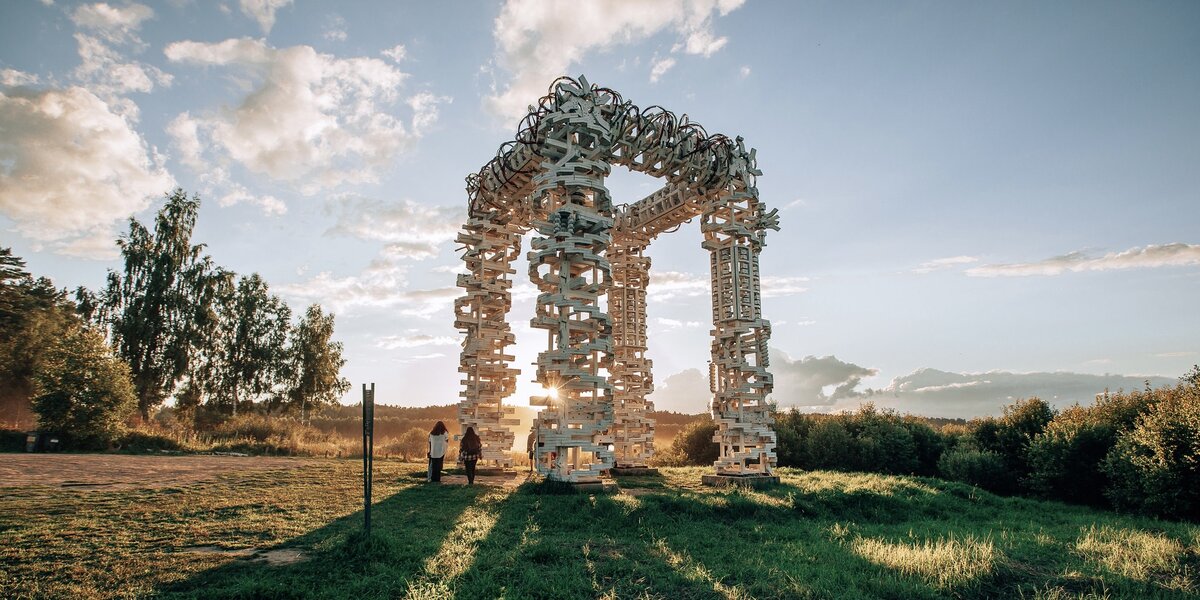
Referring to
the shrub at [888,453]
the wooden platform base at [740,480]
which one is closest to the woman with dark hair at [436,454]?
the wooden platform base at [740,480]

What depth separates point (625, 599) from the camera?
243 inches

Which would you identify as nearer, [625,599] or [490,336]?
[625,599]

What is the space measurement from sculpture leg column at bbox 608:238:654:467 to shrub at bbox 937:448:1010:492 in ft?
29.6

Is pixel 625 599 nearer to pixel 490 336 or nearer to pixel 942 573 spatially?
pixel 942 573

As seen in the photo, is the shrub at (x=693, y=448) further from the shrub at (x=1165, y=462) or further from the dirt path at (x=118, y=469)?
the dirt path at (x=118, y=469)

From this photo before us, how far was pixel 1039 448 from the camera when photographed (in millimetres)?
14867

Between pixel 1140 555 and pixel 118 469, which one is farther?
pixel 118 469

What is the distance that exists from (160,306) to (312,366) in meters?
8.24

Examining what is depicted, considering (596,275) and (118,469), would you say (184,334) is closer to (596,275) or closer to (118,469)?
(118,469)

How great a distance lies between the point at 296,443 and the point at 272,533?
17.4m

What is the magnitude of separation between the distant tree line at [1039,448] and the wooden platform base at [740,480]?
247 inches

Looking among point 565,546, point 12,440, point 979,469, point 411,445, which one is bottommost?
point 411,445

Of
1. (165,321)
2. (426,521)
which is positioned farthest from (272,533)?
(165,321)

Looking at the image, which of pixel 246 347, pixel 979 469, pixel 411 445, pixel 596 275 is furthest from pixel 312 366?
pixel 979 469
